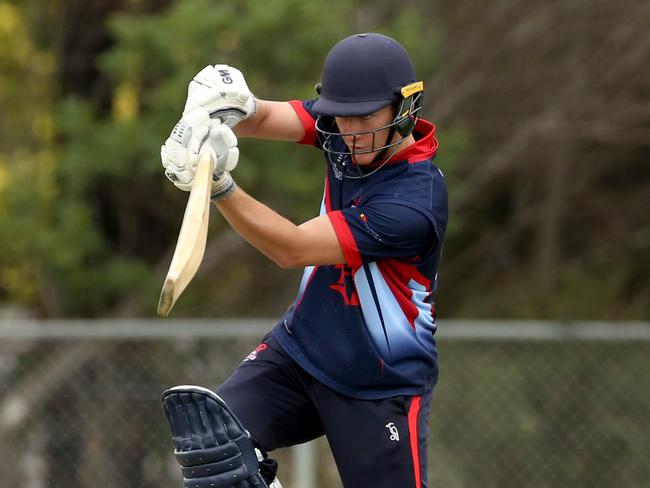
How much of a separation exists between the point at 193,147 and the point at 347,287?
685 millimetres

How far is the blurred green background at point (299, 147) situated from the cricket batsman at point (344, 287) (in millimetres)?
3605

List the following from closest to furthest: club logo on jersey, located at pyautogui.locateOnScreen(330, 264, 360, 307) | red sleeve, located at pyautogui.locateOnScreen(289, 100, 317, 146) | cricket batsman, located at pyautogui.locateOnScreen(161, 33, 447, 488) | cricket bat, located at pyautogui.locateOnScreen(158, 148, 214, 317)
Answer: cricket bat, located at pyautogui.locateOnScreen(158, 148, 214, 317)
cricket batsman, located at pyautogui.locateOnScreen(161, 33, 447, 488)
club logo on jersey, located at pyautogui.locateOnScreen(330, 264, 360, 307)
red sleeve, located at pyautogui.locateOnScreen(289, 100, 317, 146)

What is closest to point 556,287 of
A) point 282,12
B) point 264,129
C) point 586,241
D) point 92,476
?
point 586,241

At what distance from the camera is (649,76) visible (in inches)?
363

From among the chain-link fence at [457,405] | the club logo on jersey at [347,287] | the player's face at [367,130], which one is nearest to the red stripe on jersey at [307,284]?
the club logo on jersey at [347,287]

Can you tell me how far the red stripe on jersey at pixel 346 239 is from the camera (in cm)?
364

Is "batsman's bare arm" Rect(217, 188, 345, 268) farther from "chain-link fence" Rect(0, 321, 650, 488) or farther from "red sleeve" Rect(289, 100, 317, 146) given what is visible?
"chain-link fence" Rect(0, 321, 650, 488)

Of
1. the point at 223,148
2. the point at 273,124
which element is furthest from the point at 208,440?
the point at 273,124

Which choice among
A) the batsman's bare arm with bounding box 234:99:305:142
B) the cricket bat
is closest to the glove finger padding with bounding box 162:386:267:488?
the cricket bat

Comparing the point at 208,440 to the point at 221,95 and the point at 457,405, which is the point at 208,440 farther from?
the point at 457,405

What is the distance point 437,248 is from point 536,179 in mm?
6267

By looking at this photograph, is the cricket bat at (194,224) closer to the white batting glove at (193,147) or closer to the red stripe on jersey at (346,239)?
the white batting glove at (193,147)

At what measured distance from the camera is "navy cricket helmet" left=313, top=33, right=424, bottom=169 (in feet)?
12.0

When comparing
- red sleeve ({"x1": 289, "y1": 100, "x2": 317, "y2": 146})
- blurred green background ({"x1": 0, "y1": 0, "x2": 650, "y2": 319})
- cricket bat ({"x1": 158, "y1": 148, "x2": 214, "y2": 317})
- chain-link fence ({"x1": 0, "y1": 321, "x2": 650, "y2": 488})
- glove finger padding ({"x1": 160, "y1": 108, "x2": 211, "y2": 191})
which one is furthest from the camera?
blurred green background ({"x1": 0, "y1": 0, "x2": 650, "y2": 319})
